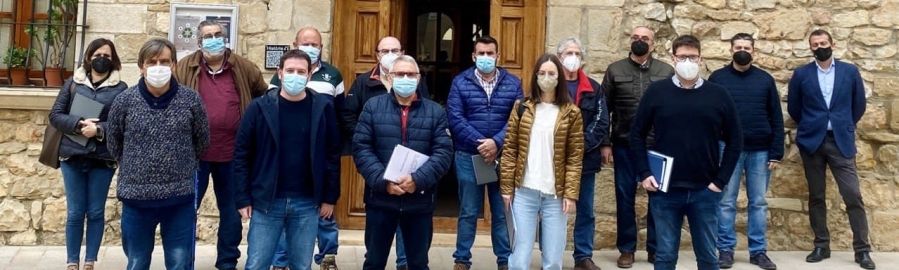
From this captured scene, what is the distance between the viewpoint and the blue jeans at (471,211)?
4.80 meters

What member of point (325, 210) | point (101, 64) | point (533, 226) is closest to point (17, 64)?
point (101, 64)

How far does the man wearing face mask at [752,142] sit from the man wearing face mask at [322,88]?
2.74 metres

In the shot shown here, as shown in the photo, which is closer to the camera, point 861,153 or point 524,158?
point 524,158

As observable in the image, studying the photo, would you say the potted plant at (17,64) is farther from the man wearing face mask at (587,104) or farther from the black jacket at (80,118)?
the man wearing face mask at (587,104)

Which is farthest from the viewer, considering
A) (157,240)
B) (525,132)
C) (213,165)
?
(157,240)

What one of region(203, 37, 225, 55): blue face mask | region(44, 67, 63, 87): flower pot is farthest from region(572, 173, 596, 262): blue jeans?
region(44, 67, 63, 87): flower pot

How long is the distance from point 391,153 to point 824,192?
11.7ft

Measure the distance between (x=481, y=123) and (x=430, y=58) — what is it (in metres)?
3.65

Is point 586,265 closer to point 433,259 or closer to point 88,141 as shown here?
point 433,259

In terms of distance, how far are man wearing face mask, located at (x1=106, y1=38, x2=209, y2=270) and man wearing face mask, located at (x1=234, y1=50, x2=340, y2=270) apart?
0.88 ft

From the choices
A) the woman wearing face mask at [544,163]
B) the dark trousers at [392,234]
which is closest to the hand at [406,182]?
the dark trousers at [392,234]

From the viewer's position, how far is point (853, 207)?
5.57 metres

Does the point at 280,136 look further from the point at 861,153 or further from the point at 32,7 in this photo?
the point at 861,153

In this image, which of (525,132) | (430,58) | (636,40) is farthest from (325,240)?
(430,58)
